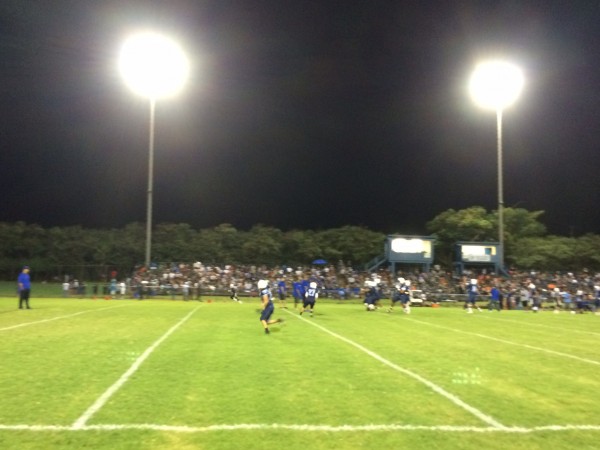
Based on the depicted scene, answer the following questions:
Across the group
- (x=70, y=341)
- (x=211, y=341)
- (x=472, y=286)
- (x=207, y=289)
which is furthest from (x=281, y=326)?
(x=207, y=289)

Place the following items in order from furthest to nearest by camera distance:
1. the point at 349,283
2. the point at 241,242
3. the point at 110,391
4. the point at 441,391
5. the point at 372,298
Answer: the point at 241,242, the point at 349,283, the point at 372,298, the point at 441,391, the point at 110,391

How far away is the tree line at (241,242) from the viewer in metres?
65.6

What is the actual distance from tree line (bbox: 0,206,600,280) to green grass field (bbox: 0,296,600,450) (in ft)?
179

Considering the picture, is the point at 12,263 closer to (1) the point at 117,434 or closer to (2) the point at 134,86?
(2) the point at 134,86

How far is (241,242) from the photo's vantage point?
7075cm

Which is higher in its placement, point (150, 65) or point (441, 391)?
point (150, 65)

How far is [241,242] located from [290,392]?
6397 cm

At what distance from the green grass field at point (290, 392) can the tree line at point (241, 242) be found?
2147 inches

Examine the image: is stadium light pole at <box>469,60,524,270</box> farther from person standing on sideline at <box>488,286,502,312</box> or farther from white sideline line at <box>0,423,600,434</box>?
white sideline line at <box>0,423,600,434</box>

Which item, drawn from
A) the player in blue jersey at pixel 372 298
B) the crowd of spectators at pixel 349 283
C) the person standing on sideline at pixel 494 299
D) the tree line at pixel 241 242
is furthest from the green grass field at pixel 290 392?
the tree line at pixel 241 242

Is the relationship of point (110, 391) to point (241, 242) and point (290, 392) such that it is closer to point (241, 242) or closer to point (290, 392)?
point (290, 392)

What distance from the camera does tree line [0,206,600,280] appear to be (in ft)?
215

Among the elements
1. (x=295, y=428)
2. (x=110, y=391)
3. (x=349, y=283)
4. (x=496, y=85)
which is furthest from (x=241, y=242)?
(x=295, y=428)

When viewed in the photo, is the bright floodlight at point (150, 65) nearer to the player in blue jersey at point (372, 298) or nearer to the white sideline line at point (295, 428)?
the player in blue jersey at point (372, 298)
